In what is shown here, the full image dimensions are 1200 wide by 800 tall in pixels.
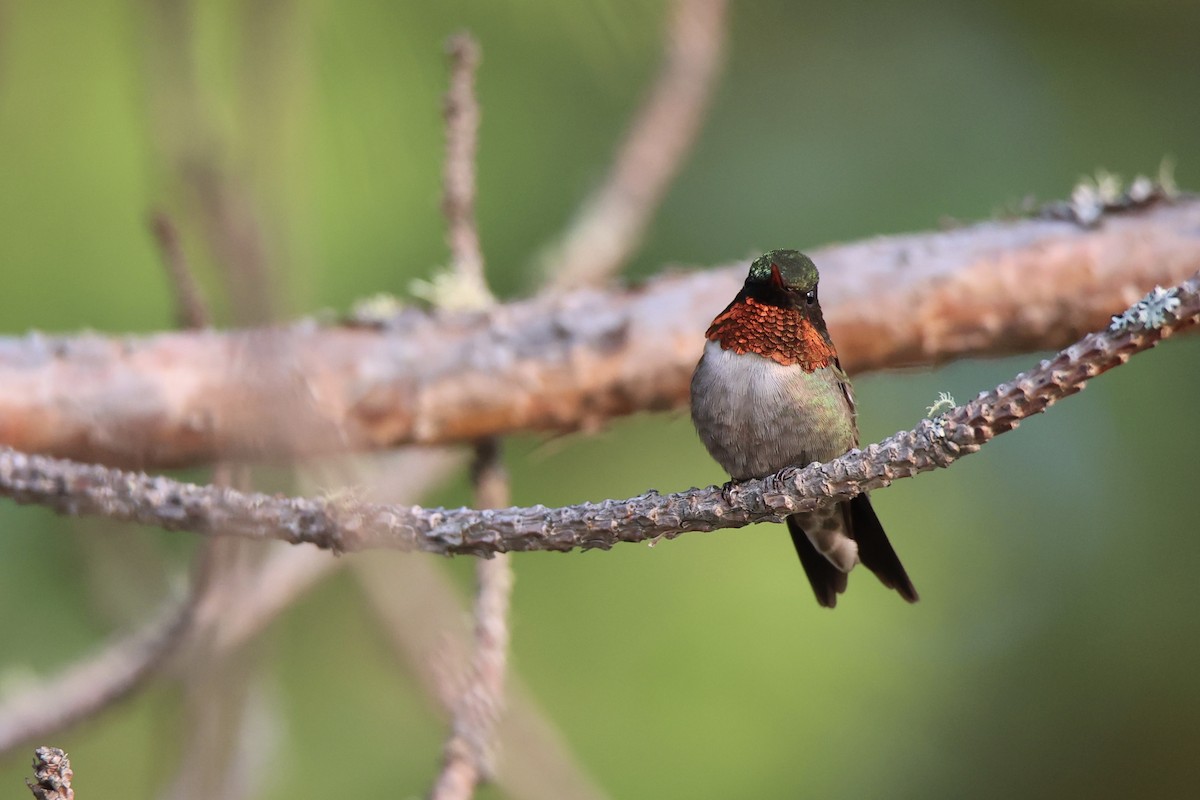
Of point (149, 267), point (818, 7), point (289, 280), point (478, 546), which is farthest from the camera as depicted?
point (818, 7)

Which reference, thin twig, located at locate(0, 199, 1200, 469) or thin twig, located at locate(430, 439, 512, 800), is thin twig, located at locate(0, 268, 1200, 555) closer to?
thin twig, located at locate(430, 439, 512, 800)

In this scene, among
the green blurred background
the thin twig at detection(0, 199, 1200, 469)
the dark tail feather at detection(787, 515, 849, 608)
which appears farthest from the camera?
the green blurred background

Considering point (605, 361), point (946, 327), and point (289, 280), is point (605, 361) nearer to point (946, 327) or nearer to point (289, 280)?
point (946, 327)

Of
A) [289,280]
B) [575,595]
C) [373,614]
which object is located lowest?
[373,614]

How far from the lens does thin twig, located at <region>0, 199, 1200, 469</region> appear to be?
249cm

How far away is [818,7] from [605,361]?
3.23 meters

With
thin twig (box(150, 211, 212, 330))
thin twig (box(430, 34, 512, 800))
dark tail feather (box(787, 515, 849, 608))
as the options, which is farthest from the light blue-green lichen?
thin twig (box(150, 211, 212, 330))

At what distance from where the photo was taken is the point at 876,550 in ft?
6.60

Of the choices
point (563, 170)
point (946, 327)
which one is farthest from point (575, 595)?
point (946, 327)

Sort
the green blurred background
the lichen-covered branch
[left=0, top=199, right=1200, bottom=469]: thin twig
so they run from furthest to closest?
1. the green blurred background
2. [left=0, top=199, right=1200, bottom=469]: thin twig
3. the lichen-covered branch

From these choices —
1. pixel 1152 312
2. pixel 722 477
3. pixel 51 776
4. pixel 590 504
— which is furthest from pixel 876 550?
pixel 722 477

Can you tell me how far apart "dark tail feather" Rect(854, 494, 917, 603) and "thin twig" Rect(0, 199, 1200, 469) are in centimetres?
65

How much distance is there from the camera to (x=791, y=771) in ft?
14.6

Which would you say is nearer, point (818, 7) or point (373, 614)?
point (373, 614)
